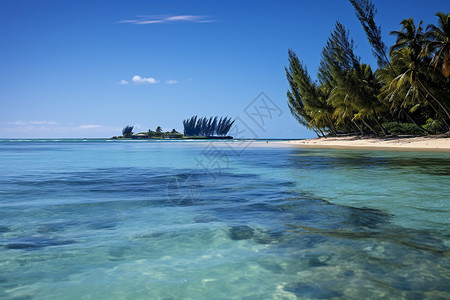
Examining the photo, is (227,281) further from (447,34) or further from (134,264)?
(447,34)

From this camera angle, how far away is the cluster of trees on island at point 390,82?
86.7ft

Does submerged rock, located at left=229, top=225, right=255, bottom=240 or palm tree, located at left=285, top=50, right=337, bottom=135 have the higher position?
palm tree, located at left=285, top=50, right=337, bottom=135

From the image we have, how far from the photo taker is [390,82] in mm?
29984

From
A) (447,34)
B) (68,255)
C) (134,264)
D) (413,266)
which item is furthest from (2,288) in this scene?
(447,34)

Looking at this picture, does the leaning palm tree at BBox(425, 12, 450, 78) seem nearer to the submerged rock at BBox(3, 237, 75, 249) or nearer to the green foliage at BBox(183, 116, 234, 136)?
the submerged rock at BBox(3, 237, 75, 249)

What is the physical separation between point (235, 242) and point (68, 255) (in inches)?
71.9

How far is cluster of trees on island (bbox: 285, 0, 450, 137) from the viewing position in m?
26.4

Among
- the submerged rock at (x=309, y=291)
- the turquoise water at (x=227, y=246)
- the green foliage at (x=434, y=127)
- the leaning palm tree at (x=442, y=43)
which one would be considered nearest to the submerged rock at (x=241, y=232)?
the turquoise water at (x=227, y=246)

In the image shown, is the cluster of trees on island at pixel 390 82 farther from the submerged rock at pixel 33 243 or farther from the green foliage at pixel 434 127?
the submerged rock at pixel 33 243

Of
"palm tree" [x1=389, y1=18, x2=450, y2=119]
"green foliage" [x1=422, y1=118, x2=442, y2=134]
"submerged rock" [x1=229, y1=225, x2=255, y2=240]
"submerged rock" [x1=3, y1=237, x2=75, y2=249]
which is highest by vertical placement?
"palm tree" [x1=389, y1=18, x2=450, y2=119]

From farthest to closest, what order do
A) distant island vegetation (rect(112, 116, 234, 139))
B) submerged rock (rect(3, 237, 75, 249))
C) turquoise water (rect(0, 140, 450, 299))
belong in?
distant island vegetation (rect(112, 116, 234, 139))
submerged rock (rect(3, 237, 75, 249))
turquoise water (rect(0, 140, 450, 299))

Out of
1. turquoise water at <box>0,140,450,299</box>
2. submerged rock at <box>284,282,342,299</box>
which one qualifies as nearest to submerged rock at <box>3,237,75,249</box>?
turquoise water at <box>0,140,450,299</box>

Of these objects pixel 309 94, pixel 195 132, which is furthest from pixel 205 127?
pixel 309 94

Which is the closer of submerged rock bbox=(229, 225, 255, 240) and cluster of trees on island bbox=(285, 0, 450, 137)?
submerged rock bbox=(229, 225, 255, 240)
